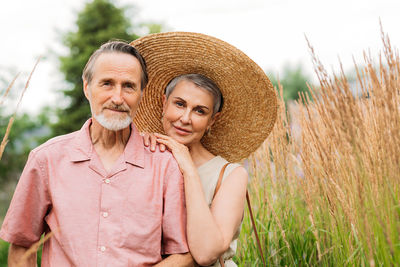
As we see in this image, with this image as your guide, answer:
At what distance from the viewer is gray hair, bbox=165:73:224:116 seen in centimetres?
273

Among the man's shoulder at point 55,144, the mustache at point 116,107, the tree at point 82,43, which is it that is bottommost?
the man's shoulder at point 55,144

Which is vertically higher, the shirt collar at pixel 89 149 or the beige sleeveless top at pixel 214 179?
the shirt collar at pixel 89 149

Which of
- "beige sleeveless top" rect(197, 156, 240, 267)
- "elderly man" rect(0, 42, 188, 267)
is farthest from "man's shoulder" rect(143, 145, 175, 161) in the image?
"beige sleeveless top" rect(197, 156, 240, 267)

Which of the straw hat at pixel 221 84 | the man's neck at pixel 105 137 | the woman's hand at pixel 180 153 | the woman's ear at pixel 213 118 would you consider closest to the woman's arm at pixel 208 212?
the woman's hand at pixel 180 153

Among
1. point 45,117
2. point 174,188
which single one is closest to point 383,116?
point 174,188

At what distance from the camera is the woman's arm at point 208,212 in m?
2.04

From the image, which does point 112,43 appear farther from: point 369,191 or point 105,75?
point 369,191

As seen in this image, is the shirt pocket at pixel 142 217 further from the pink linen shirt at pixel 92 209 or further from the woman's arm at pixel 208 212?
the woman's arm at pixel 208 212

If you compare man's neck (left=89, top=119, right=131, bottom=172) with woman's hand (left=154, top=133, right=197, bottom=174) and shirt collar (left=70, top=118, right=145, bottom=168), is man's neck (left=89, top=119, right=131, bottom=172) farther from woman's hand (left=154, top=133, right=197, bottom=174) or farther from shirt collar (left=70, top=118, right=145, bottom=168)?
woman's hand (left=154, top=133, right=197, bottom=174)

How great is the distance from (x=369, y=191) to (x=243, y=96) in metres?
1.30

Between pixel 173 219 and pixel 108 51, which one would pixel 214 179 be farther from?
pixel 108 51

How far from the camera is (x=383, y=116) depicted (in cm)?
178

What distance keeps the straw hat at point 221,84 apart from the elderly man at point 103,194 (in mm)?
560

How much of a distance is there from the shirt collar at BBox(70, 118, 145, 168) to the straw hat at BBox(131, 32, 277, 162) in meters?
0.77
